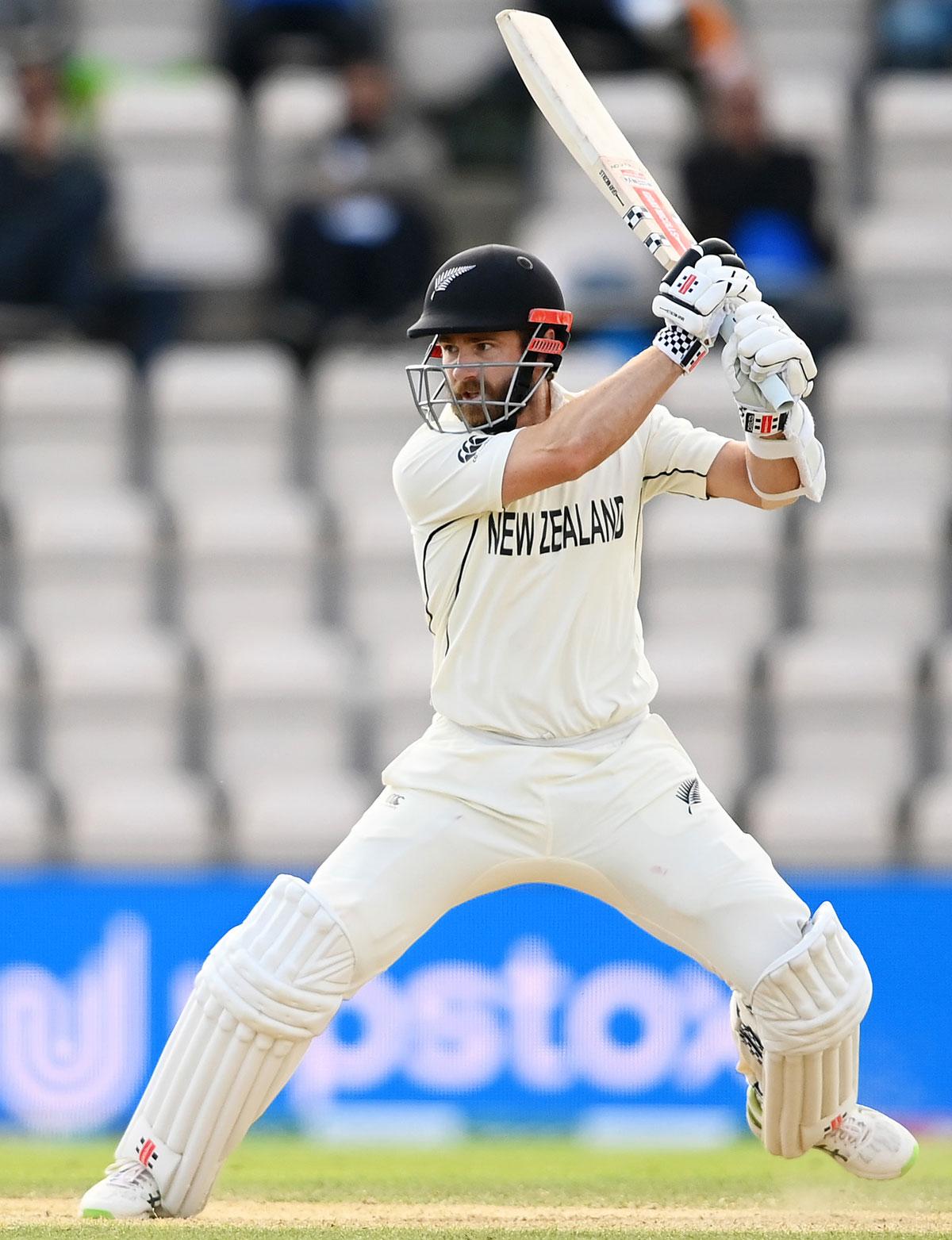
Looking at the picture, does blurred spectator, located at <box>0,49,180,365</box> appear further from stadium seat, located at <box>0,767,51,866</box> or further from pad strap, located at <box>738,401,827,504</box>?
pad strap, located at <box>738,401,827,504</box>

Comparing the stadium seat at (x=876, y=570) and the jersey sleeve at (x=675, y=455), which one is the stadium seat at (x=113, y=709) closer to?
the stadium seat at (x=876, y=570)

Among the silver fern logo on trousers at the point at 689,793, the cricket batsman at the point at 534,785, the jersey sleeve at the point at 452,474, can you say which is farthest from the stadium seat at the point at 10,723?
the silver fern logo on trousers at the point at 689,793

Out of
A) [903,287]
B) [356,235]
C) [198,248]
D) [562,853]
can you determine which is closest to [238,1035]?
[562,853]

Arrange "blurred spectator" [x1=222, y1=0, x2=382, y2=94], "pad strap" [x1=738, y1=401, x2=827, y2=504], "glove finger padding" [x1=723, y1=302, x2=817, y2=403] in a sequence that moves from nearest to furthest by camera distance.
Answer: "glove finger padding" [x1=723, y1=302, x2=817, y2=403] < "pad strap" [x1=738, y1=401, x2=827, y2=504] < "blurred spectator" [x1=222, y1=0, x2=382, y2=94]

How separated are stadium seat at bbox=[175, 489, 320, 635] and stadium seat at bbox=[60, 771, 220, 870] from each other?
687 millimetres

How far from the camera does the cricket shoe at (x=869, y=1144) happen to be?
12.7 ft

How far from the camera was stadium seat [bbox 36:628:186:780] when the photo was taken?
701cm

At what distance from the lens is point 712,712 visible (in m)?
6.88

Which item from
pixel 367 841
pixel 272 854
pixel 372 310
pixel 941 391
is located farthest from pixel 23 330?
pixel 367 841

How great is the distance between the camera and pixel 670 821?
147 inches

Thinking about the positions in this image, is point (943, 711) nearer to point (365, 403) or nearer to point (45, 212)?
point (365, 403)

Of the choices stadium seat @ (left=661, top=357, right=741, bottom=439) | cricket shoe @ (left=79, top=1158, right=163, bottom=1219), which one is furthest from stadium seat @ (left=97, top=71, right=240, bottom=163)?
cricket shoe @ (left=79, top=1158, right=163, bottom=1219)

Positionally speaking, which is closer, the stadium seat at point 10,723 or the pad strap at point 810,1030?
the pad strap at point 810,1030

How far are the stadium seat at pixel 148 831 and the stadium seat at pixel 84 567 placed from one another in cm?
71
